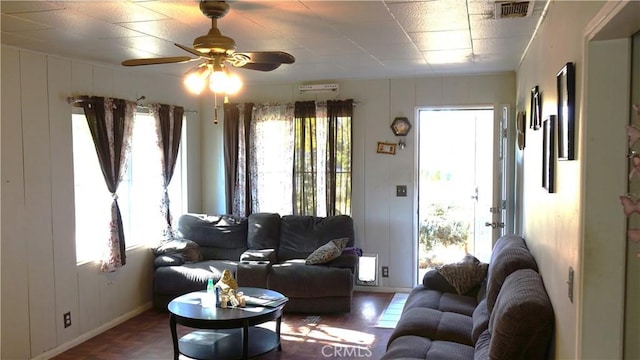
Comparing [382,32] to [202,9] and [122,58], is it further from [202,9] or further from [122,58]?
[122,58]

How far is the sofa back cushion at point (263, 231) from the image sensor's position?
5.68 meters

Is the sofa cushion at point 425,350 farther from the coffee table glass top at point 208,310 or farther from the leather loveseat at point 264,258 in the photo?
the leather loveseat at point 264,258

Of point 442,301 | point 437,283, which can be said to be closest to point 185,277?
point 437,283

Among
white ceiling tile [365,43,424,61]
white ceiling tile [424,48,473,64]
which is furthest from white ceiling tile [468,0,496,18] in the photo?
white ceiling tile [424,48,473,64]

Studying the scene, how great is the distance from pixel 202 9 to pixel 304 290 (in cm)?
302

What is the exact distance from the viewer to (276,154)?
618 cm

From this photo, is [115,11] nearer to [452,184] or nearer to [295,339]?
[295,339]

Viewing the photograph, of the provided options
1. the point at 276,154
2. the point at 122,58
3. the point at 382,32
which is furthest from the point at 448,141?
the point at 122,58

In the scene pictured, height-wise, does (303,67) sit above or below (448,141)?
above

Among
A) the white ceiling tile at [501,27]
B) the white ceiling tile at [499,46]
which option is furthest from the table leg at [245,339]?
the white ceiling tile at [499,46]

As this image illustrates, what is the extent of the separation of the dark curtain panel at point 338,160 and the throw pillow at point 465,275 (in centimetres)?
191

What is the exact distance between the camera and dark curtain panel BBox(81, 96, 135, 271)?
4598 millimetres

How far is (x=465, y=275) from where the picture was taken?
419 cm

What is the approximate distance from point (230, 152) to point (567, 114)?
15.4 ft
